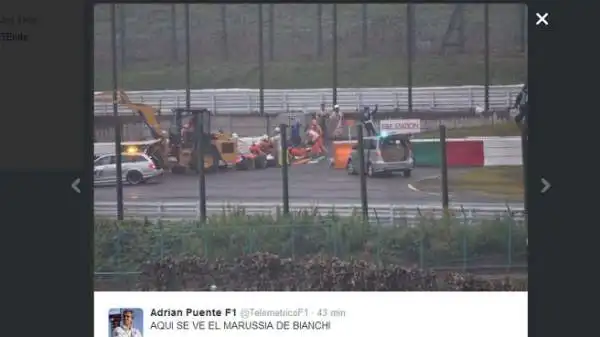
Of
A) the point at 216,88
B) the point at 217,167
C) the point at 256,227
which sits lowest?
the point at 256,227

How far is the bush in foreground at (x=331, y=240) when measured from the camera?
14.0 feet

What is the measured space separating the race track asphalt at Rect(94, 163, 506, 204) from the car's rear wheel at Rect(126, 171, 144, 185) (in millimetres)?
28

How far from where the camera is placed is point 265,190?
4359 millimetres

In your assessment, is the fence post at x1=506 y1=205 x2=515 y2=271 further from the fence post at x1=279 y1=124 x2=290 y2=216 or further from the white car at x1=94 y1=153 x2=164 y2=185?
the white car at x1=94 y1=153 x2=164 y2=185

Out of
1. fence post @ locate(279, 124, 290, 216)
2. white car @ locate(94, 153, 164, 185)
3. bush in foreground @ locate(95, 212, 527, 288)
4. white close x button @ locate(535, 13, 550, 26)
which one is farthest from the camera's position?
fence post @ locate(279, 124, 290, 216)

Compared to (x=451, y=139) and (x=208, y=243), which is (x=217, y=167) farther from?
(x=451, y=139)

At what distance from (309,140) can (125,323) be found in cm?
Result: 117

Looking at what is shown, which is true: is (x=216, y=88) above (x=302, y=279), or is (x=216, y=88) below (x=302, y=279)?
above

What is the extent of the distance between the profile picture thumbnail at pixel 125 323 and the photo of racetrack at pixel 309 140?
0.13 m

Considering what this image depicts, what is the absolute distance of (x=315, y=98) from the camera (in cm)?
432

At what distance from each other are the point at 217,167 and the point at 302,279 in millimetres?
675

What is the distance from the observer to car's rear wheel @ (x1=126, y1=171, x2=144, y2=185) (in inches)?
171

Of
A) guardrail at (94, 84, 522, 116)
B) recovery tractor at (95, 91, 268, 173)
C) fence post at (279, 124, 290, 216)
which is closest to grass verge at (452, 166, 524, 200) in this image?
guardrail at (94, 84, 522, 116)
